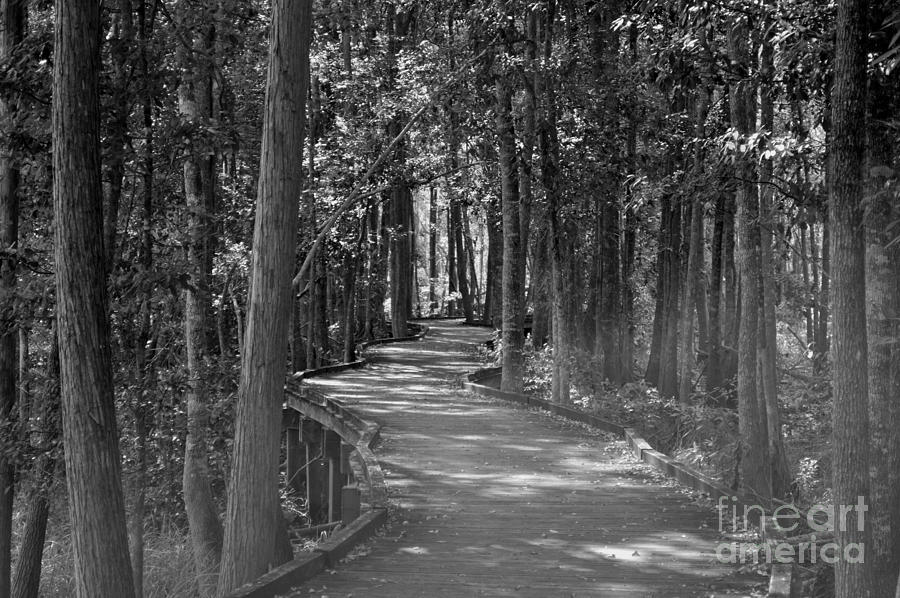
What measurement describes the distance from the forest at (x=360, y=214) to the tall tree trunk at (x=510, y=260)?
0.17 feet

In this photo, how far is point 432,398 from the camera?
20375mm

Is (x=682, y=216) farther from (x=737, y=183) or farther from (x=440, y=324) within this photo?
(x=440, y=324)

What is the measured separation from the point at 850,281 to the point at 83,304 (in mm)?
5708

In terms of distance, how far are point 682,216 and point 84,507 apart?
19.5m

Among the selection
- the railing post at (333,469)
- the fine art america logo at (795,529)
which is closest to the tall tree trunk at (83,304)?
the fine art america logo at (795,529)

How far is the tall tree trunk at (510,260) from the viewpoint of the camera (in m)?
19.2

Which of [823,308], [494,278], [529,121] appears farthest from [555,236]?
[494,278]

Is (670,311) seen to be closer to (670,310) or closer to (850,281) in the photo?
(670,310)

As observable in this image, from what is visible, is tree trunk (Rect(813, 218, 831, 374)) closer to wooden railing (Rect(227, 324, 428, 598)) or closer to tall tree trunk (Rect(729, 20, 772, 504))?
tall tree trunk (Rect(729, 20, 772, 504))

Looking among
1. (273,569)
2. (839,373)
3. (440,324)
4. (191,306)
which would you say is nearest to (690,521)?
(839,373)

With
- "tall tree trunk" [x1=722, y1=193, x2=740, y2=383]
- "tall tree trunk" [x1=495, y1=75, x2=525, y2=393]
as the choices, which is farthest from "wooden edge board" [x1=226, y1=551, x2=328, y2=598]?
"tall tree trunk" [x1=722, y1=193, x2=740, y2=383]

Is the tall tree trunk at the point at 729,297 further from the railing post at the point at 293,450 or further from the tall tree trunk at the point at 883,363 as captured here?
the tall tree trunk at the point at 883,363

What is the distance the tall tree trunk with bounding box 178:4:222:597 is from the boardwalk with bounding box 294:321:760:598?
2.57 metres

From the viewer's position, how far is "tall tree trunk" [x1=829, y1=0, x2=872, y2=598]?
6164 mm
